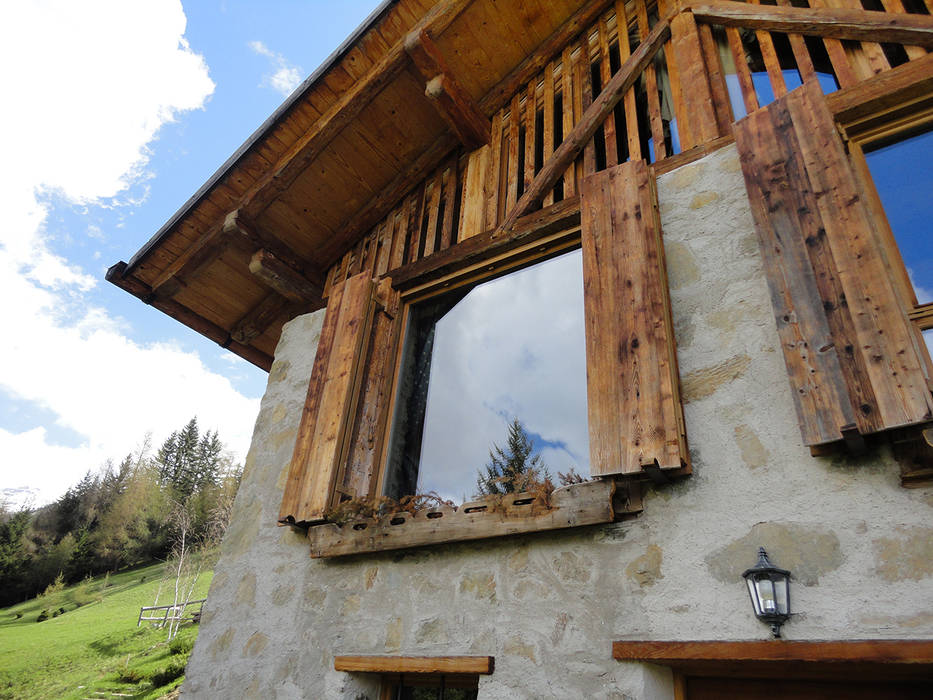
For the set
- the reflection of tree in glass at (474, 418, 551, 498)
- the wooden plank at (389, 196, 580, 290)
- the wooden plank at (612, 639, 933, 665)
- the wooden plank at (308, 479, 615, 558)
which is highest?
the wooden plank at (389, 196, 580, 290)

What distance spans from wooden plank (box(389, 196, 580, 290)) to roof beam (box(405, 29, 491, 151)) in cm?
104

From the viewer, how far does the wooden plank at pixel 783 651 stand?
5.44 ft

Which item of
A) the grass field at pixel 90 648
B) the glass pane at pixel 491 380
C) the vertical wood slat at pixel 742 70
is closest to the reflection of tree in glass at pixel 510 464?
the glass pane at pixel 491 380

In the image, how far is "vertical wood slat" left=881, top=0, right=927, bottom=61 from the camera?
2711mm

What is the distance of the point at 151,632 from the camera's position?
67.3 feet

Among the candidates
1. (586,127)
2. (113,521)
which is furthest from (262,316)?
(113,521)

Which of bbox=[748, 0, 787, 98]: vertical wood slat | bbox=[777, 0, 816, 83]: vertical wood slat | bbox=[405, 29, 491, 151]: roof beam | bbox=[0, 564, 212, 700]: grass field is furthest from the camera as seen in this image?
bbox=[0, 564, 212, 700]: grass field

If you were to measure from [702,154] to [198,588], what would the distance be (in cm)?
2828

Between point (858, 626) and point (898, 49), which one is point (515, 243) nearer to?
point (898, 49)

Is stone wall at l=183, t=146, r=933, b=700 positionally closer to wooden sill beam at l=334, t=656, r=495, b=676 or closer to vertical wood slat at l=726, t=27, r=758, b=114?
wooden sill beam at l=334, t=656, r=495, b=676

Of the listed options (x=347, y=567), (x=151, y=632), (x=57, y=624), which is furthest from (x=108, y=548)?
(x=347, y=567)

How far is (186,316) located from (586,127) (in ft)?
12.4

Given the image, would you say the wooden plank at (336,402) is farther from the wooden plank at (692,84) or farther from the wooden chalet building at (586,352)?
the wooden plank at (692,84)

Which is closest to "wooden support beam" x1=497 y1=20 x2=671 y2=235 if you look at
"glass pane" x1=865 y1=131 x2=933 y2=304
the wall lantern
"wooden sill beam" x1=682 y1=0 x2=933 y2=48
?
"wooden sill beam" x1=682 y1=0 x2=933 y2=48
